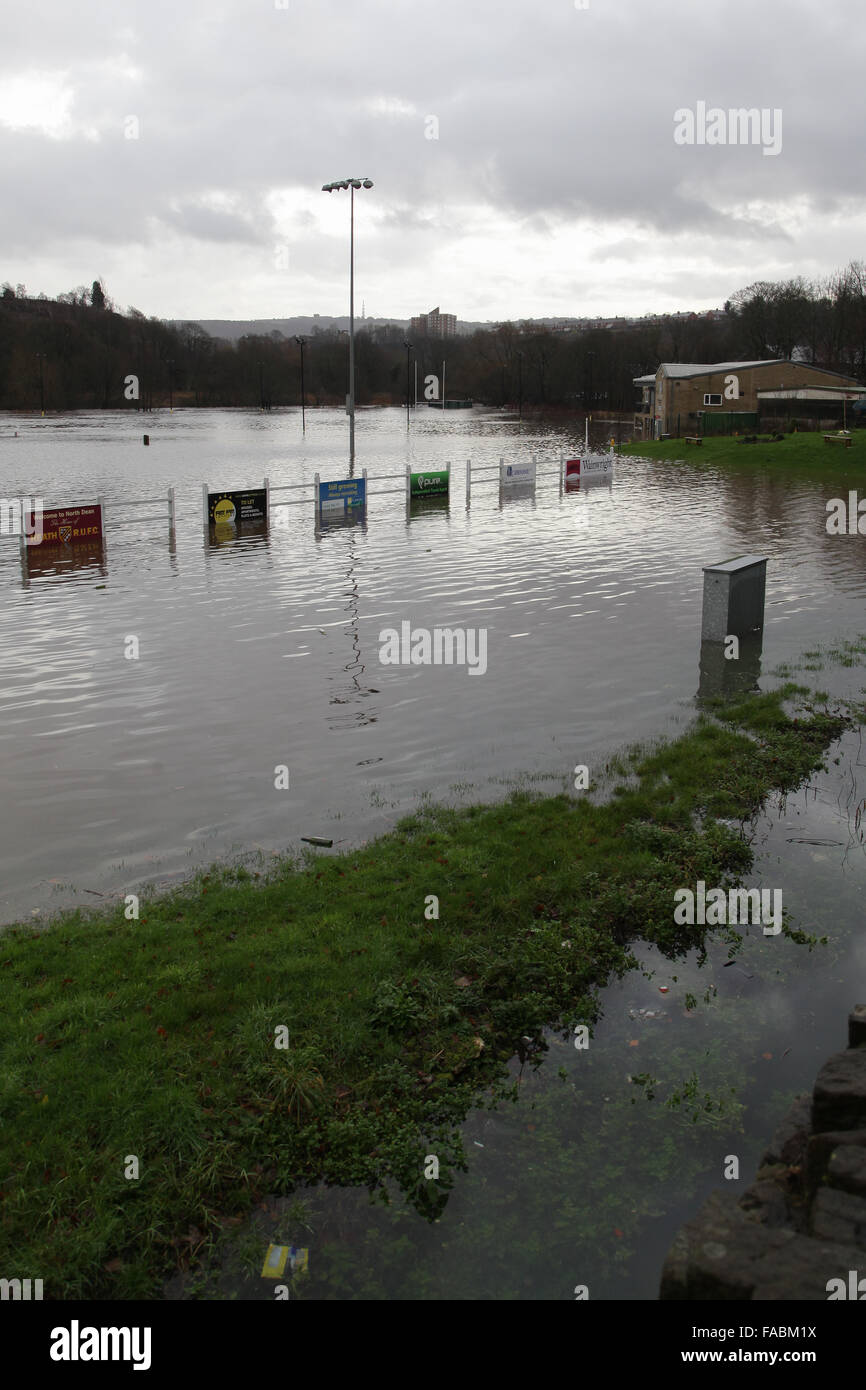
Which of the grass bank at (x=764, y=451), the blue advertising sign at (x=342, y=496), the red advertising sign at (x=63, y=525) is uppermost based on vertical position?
the grass bank at (x=764, y=451)

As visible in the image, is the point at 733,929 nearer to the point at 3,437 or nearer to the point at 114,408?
the point at 3,437

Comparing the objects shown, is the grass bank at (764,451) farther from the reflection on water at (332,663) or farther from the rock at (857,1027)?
the rock at (857,1027)

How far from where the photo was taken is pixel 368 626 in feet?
59.3

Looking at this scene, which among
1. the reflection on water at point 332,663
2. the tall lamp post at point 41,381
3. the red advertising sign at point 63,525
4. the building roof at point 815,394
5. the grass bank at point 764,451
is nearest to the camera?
the reflection on water at point 332,663

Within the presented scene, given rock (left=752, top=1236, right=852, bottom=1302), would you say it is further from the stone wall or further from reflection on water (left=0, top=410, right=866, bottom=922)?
reflection on water (left=0, top=410, right=866, bottom=922)

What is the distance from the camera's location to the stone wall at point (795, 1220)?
391 cm

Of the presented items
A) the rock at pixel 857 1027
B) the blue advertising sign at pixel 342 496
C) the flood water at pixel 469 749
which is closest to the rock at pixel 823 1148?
the flood water at pixel 469 749

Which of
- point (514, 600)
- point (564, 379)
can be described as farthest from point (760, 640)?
point (564, 379)

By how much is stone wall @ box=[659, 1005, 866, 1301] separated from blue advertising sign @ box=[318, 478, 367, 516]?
3037 cm

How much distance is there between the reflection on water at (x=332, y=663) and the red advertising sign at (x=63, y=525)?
94 centimetres

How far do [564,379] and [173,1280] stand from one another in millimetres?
174967

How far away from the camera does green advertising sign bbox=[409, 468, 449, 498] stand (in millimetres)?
36531

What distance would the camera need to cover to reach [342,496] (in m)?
35.2

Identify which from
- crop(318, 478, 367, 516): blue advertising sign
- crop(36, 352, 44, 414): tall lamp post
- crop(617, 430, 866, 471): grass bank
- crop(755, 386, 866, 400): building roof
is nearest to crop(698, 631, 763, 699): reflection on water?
crop(318, 478, 367, 516): blue advertising sign
